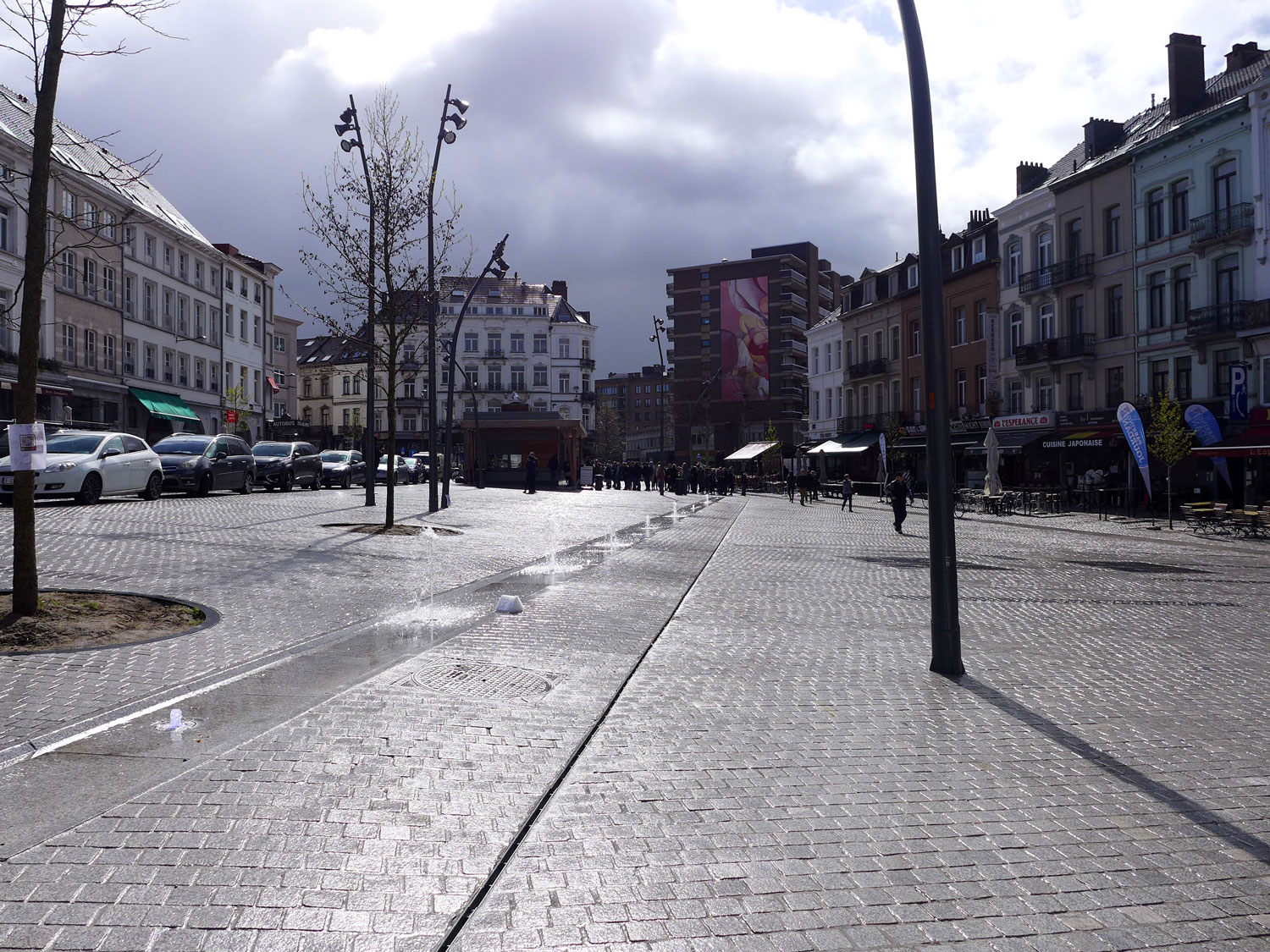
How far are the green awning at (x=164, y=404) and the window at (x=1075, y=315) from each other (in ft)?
125

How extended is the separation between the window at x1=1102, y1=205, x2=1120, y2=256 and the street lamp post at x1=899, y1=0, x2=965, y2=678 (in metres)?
33.3

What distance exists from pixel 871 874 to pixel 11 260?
37413 mm

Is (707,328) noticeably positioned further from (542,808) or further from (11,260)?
(542,808)

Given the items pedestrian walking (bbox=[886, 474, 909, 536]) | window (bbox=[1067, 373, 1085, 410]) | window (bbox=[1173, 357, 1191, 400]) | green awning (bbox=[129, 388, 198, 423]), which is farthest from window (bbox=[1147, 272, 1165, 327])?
green awning (bbox=[129, 388, 198, 423])

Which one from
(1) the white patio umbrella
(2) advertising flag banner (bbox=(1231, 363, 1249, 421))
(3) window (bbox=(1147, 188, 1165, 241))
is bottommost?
(1) the white patio umbrella

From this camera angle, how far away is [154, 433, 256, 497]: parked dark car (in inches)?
898

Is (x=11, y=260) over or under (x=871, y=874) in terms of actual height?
over

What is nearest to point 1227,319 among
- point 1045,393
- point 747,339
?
point 1045,393

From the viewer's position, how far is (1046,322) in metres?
39.6

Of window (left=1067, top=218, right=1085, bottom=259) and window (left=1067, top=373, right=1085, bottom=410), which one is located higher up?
window (left=1067, top=218, right=1085, bottom=259)

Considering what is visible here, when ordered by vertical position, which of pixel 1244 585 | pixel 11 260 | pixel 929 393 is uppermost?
pixel 11 260

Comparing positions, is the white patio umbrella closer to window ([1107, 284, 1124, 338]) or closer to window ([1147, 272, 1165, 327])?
window ([1147, 272, 1165, 327])

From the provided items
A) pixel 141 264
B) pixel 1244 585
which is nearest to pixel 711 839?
pixel 1244 585

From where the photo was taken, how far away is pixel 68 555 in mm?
10516
